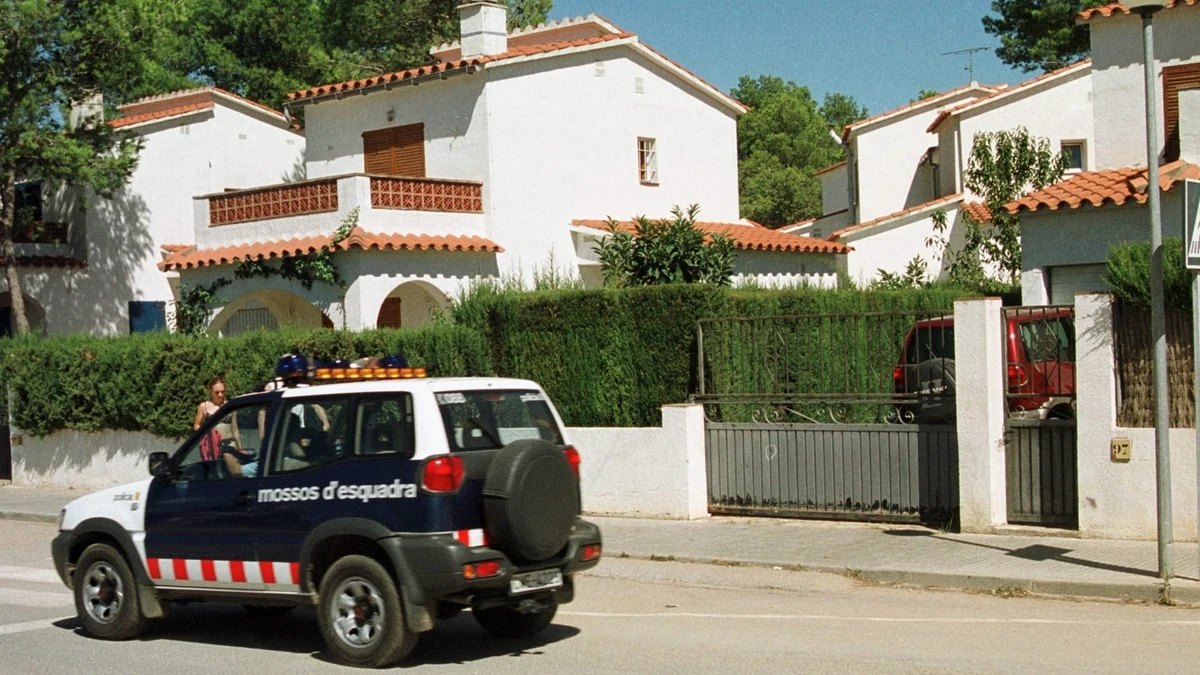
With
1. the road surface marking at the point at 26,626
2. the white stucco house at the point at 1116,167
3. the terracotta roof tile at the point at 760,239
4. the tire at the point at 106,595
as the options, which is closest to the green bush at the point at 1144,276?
the white stucco house at the point at 1116,167

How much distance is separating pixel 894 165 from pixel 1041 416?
23630 mm

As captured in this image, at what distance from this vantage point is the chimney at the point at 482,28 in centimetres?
2794

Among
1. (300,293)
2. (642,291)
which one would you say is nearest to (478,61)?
(300,293)

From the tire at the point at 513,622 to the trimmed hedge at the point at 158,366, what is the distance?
27.3 ft

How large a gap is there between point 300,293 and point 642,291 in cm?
995

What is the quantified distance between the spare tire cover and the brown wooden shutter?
42.2ft

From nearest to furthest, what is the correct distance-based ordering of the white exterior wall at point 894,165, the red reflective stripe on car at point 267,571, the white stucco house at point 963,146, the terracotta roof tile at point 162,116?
the red reflective stripe on car at point 267,571, the white stucco house at point 963,146, the terracotta roof tile at point 162,116, the white exterior wall at point 894,165

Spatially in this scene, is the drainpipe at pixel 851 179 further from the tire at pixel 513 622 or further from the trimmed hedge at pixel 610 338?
the tire at pixel 513 622

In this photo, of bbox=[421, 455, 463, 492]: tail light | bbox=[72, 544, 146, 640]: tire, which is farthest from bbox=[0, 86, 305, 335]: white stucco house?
bbox=[421, 455, 463, 492]: tail light

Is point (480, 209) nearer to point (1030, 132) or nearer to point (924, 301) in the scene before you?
point (924, 301)

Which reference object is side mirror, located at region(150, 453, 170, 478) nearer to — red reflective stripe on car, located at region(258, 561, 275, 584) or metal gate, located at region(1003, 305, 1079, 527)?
red reflective stripe on car, located at region(258, 561, 275, 584)

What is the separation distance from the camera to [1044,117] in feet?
105

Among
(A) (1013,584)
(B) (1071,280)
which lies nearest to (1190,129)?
(B) (1071,280)

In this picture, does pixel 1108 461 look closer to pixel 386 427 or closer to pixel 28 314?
pixel 386 427
